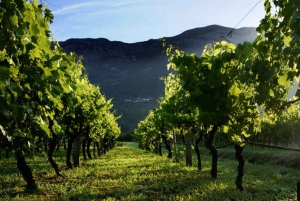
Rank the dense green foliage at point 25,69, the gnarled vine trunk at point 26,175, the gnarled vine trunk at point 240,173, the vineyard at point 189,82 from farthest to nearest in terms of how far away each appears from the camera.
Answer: the gnarled vine trunk at point 26,175 → the gnarled vine trunk at point 240,173 → the vineyard at point 189,82 → the dense green foliage at point 25,69

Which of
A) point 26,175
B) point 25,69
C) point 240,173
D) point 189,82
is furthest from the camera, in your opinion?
point 26,175

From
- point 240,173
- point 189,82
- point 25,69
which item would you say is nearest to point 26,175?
point 240,173

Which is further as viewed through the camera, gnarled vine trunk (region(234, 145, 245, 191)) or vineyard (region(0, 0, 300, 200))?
gnarled vine trunk (region(234, 145, 245, 191))

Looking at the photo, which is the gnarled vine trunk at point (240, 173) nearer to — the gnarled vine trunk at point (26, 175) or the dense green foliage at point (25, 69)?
the gnarled vine trunk at point (26, 175)

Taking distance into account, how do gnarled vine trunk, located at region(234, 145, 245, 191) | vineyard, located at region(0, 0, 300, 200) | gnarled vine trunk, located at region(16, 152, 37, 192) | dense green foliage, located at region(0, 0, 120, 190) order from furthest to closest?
gnarled vine trunk, located at region(16, 152, 37, 192)
gnarled vine trunk, located at region(234, 145, 245, 191)
vineyard, located at region(0, 0, 300, 200)
dense green foliage, located at region(0, 0, 120, 190)

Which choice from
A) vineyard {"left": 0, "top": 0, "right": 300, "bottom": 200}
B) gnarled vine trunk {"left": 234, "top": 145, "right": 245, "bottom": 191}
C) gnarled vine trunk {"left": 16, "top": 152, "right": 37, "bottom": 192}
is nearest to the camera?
vineyard {"left": 0, "top": 0, "right": 300, "bottom": 200}

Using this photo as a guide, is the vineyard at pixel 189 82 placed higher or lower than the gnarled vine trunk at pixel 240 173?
higher

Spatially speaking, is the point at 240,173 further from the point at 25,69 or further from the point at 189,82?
the point at 25,69

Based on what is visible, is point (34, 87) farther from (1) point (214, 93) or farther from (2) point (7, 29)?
(1) point (214, 93)

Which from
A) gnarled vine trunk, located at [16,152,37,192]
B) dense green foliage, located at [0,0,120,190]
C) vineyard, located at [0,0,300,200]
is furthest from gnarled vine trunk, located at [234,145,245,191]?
dense green foliage, located at [0,0,120,190]

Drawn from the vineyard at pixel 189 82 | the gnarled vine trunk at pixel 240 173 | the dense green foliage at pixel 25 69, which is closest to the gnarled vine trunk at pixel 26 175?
the vineyard at pixel 189 82

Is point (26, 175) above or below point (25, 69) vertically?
below

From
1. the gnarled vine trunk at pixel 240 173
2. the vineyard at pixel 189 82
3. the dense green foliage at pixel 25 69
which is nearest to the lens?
the dense green foliage at pixel 25 69

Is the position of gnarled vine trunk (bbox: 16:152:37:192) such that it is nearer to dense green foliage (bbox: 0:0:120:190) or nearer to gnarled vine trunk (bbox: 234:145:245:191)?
gnarled vine trunk (bbox: 234:145:245:191)
